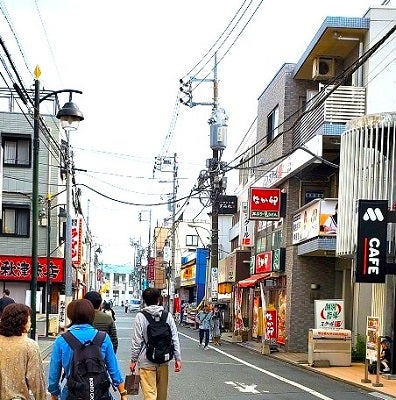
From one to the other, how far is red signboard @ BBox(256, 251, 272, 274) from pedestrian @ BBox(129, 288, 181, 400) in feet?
74.7

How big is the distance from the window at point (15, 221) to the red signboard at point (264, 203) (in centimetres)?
1629

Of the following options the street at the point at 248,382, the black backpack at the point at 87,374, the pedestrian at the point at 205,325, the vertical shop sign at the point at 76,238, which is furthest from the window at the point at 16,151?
the black backpack at the point at 87,374

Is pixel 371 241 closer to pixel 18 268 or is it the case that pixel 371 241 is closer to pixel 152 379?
pixel 152 379

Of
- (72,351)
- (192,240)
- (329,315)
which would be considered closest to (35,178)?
(329,315)

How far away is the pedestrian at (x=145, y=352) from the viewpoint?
8930mm

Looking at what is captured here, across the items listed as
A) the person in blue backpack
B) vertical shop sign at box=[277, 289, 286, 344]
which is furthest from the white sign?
the person in blue backpack

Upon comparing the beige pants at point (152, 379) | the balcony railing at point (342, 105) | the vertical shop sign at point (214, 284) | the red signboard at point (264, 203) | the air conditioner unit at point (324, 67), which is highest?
the air conditioner unit at point (324, 67)

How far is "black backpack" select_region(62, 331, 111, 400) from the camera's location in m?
6.32

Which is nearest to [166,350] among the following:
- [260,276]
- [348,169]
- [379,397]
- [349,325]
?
[379,397]

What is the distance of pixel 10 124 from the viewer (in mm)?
40938

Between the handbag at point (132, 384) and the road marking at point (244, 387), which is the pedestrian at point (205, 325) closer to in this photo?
the road marking at point (244, 387)

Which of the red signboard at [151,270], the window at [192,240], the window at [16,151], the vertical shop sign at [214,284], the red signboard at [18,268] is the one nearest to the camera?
the vertical shop sign at [214,284]

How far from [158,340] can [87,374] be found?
8.34 ft

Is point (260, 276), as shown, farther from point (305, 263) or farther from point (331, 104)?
point (331, 104)
